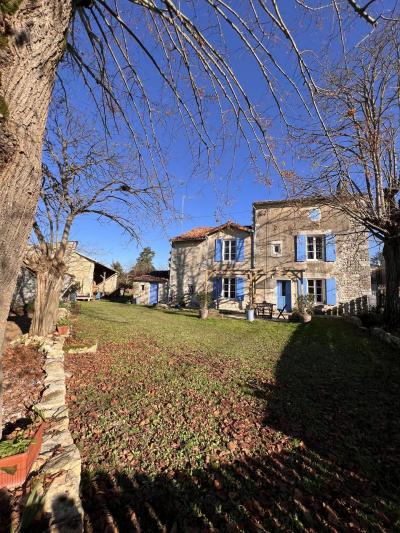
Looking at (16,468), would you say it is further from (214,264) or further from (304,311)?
(214,264)

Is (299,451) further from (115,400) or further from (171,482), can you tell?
(115,400)

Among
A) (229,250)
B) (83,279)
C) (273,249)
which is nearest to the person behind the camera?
(273,249)

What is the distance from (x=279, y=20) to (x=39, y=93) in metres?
2.07

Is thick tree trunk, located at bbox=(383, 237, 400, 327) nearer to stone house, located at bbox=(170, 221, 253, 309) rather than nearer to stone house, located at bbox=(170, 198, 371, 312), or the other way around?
stone house, located at bbox=(170, 198, 371, 312)

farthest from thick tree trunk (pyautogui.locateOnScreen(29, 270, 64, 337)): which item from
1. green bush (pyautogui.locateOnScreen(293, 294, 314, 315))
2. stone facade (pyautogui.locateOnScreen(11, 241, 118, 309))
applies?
green bush (pyautogui.locateOnScreen(293, 294, 314, 315))

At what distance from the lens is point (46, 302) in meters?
6.64

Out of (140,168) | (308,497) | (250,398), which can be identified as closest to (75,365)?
(250,398)

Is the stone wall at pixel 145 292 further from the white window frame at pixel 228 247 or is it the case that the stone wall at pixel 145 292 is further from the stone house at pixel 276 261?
the white window frame at pixel 228 247

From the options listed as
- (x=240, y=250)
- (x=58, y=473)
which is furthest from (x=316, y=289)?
(x=58, y=473)

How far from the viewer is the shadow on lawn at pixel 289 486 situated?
1.96 metres

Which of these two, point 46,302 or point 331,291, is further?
point 331,291

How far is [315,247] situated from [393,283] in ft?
28.2

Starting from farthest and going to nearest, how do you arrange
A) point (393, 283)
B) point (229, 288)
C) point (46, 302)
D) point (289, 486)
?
point (229, 288) → point (393, 283) → point (46, 302) → point (289, 486)

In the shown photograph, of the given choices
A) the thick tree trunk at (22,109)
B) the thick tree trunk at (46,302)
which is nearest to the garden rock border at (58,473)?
the thick tree trunk at (22,109)
